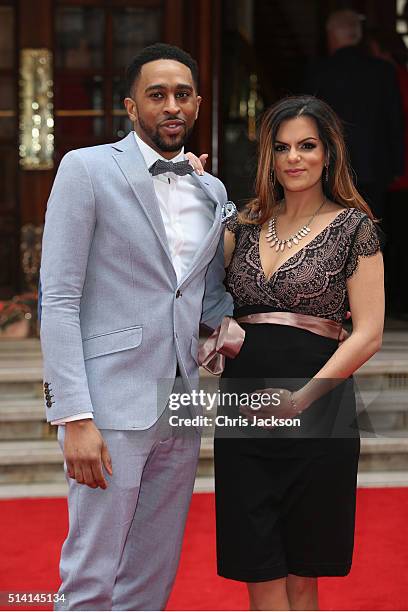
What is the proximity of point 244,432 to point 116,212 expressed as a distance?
2.21 feet

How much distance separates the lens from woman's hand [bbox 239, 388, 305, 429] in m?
2.64

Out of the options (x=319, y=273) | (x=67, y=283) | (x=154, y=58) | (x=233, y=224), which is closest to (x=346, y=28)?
(x=233, y=224)

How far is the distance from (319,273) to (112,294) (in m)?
0.54

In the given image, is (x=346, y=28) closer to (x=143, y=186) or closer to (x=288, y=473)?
(x=143, y=186)

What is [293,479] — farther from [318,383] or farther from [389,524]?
[389,524]

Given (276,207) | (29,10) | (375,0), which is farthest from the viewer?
(375,0)

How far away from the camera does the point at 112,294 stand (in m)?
2.66

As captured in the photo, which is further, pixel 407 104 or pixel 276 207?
pixel 407 104

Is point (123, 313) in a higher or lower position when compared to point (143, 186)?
lower

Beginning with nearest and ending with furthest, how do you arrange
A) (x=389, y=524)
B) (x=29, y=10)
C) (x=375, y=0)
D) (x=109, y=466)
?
(x=109, y=466), (x=389, y=524), (x=29, y=10), (x=375, y=0)

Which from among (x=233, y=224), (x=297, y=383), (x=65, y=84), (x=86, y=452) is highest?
(x=65, y=84)

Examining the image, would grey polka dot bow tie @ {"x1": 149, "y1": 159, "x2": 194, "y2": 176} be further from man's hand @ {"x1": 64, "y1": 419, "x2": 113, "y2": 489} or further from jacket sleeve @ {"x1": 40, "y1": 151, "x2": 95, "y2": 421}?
man's hand @ {"x1": 64, "y1": 419, "x2": 113, "y2": 489}

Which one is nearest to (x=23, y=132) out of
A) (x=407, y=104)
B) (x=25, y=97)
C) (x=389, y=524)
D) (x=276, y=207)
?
(x=25, y=97)

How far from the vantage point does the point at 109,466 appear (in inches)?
103
